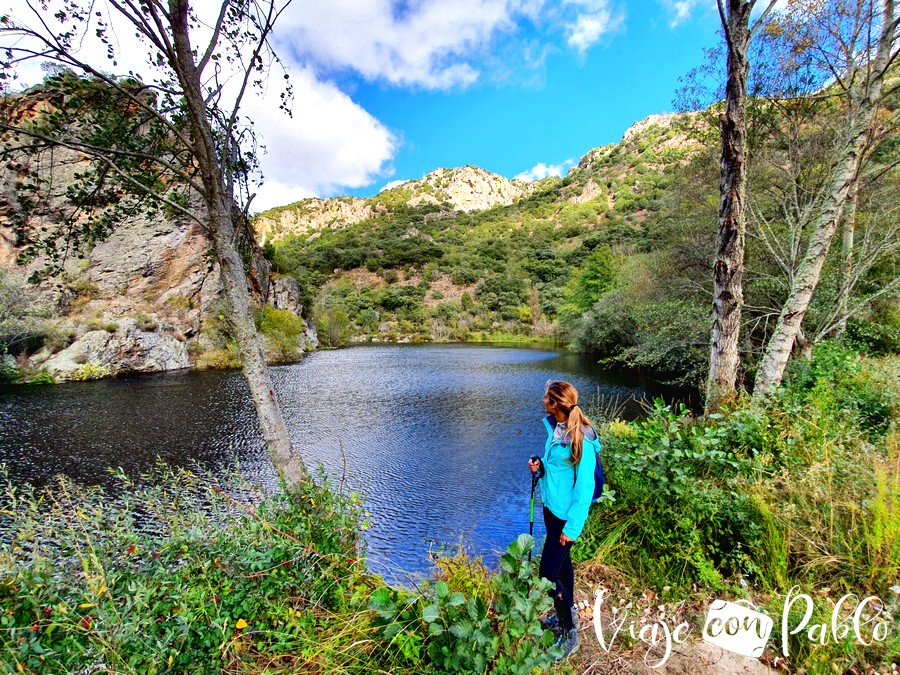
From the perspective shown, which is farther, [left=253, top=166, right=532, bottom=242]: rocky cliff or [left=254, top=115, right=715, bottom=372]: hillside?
[left=253, top=166, right=532, bottom=242]: rocky cliff

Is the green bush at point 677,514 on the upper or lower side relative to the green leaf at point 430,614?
lower

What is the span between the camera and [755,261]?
11211 mm

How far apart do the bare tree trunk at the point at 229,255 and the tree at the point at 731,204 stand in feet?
17.8

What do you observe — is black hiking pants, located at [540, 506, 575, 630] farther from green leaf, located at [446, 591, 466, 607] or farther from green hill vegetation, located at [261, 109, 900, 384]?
green hill vegetation, located at [261, 109, 900, 384]

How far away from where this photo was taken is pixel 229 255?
375 centimetres

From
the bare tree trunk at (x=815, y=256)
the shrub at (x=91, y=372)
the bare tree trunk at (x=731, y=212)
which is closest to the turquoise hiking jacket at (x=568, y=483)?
the bare tree trunk at (x=731, y=212)

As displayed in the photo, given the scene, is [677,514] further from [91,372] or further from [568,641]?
[91,372]

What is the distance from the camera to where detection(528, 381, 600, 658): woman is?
2.40 metres

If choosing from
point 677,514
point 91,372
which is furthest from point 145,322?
point 677,514

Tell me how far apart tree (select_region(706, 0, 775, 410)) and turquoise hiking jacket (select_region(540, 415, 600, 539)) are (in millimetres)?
3676

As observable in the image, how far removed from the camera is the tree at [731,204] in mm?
4684

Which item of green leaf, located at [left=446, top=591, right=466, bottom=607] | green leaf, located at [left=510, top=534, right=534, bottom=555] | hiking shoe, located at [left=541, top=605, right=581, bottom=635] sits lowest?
hiking shoe, located at [left=541, top=605, right=581, bottom=635]

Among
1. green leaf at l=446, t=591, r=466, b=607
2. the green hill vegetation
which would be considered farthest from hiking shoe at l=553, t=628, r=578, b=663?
the green hill vegetation

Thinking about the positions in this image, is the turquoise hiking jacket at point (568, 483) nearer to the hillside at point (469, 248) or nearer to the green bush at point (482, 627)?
the green bush at point (482, 627)
